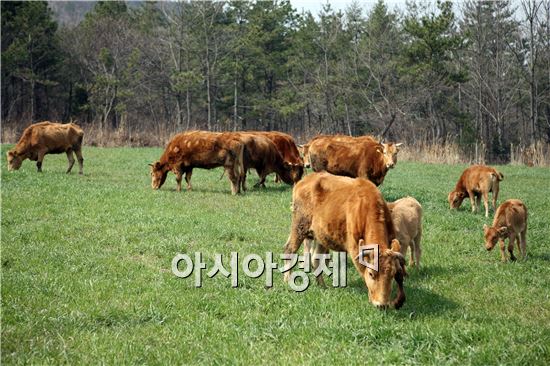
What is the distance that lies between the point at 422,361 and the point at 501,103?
48979 millimetres

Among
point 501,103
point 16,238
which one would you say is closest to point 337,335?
point 16,238

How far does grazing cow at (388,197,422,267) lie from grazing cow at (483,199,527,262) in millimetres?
1635

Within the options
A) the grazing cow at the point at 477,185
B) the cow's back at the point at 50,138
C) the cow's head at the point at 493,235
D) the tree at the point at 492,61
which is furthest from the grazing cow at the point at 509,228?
the tree at the point at 492,61

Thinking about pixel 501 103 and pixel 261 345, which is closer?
pixel 261 345

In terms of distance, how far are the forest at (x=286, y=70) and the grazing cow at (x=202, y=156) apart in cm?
3014

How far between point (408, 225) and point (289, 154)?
11.3 m

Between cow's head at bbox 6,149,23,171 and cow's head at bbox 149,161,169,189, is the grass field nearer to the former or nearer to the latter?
cow's head at bbox 149,161,169,189

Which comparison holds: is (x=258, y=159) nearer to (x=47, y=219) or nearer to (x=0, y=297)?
(x=47, y=219)

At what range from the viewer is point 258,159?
19.0m

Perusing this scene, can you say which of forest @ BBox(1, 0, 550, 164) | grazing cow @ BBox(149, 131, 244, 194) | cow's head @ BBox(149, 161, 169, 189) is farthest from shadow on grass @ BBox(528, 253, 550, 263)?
forest @ BBox(1, 0, 550, 164)

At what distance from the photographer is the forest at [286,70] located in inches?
1940

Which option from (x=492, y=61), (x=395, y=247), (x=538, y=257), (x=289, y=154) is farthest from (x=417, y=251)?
(x=492, y=61)

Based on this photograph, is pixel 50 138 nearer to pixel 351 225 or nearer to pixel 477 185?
pixel 477 185

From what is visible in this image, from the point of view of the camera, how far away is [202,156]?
59.8 ft
